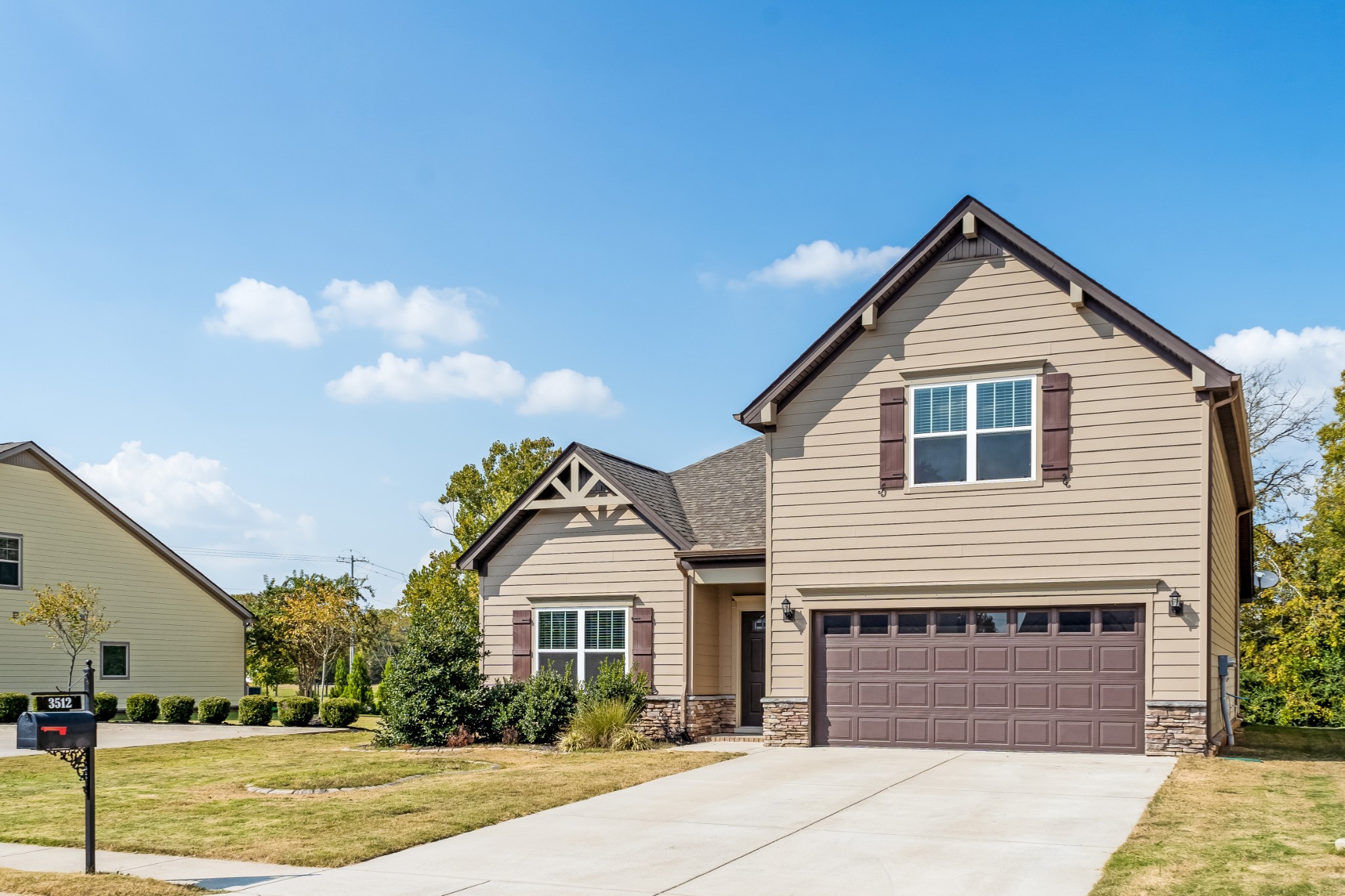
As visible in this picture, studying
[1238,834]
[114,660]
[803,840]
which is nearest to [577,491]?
[803,840]

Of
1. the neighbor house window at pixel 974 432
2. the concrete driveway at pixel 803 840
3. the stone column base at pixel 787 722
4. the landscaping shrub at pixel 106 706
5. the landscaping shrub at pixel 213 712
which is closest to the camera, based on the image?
the concrete driveway at pixel 803 840

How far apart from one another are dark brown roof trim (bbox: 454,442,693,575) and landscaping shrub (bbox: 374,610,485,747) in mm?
2244

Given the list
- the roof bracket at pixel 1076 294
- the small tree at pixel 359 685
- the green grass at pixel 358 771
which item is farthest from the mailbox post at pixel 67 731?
the small tree at pixel 359 685

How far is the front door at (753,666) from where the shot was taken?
21.7 m

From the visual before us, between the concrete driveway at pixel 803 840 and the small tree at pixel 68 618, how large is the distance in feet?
68.5

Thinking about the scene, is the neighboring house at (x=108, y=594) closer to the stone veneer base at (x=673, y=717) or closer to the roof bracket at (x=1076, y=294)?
the stone veneer base at (x=673, y=717)

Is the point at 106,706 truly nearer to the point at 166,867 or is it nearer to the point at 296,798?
the point at 296,798

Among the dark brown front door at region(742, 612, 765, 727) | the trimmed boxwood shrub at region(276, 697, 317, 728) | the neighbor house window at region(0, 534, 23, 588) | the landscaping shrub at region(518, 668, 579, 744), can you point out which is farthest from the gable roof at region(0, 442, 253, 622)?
the dark brown front door at region(742, 612, 765, 727)

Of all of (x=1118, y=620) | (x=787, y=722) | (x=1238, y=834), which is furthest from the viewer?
(x=787, y=722)

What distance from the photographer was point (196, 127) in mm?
18203

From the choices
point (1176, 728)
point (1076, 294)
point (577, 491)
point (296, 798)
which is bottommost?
point (296, 798)

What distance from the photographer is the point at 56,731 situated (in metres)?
8.93

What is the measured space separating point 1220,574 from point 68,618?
85.8 ft

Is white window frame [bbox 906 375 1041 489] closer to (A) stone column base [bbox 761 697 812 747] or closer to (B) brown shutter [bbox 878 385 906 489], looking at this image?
(B) brown shutter [bbox 878 385 906 489]
